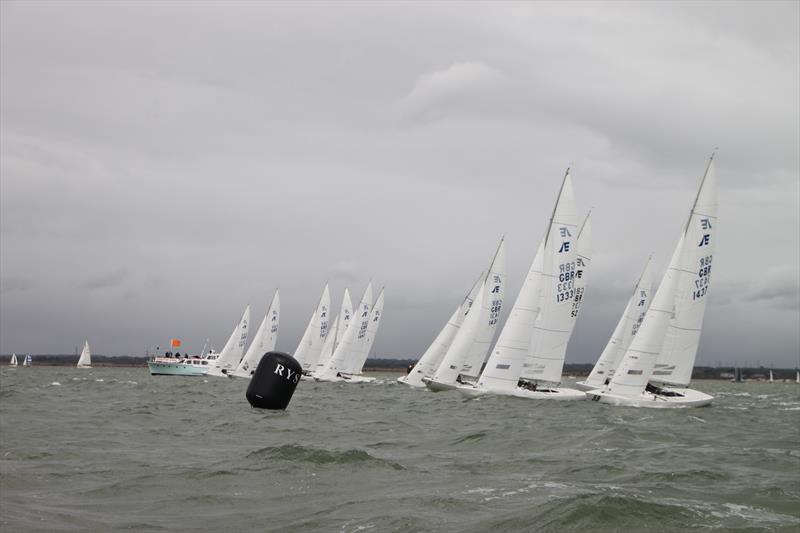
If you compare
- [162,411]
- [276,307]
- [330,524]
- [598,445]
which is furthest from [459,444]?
[276,307]

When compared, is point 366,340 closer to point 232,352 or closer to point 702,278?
point 232,352

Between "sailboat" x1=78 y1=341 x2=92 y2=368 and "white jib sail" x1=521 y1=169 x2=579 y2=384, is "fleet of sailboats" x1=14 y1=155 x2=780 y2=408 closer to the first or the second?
"white jib sail" x1=521 y1=169 x2=579 y2=384

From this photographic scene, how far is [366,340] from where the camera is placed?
213 ft

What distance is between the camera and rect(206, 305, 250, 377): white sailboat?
74625mm

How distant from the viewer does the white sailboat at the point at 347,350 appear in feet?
205

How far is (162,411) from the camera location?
83.1 ft

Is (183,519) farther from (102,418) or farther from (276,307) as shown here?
(276,307)

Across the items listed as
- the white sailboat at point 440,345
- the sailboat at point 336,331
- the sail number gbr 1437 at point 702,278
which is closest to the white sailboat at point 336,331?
the sailboat at point 336,331

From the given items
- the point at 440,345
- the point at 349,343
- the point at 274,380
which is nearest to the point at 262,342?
the point at 349,343

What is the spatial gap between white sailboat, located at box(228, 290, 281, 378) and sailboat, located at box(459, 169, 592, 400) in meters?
35.1

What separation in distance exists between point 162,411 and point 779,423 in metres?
19.9

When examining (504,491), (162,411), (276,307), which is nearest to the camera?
(504,491)

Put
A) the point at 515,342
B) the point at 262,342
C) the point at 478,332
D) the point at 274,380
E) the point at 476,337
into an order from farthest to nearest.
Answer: the point at 262,342 → the point at 478,332 → the point at 476,337 → the point at 515,342 → the point at 274,380

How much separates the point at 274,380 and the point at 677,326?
24128mm
